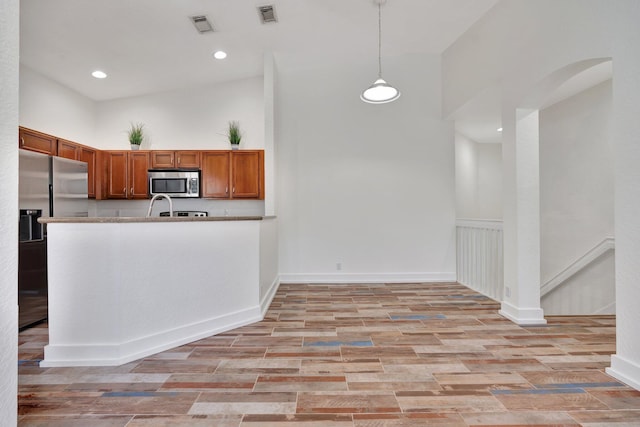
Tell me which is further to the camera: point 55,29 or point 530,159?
point 55,29

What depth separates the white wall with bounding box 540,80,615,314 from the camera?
15.4 feet

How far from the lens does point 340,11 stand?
4.10m

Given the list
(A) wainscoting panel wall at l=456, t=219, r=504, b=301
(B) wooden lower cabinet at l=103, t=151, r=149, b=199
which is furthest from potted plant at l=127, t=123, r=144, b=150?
(A) wainscoting panel wall at l=456, t=219, r=504, b=301

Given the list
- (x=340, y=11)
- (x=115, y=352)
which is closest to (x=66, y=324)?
(x=115, y=352)

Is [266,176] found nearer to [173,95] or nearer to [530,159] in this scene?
[173,95]

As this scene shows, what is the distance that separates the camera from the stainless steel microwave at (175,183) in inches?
212

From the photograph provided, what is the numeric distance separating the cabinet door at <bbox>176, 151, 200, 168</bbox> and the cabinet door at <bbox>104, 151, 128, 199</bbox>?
2.78 feet

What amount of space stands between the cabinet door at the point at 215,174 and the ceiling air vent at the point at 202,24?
177 cm

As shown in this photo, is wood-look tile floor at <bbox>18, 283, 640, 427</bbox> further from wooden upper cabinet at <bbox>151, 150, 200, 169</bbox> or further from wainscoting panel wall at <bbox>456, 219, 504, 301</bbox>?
wooden upper cabinet at <bbox>151, 150, 200, 169</bbox>

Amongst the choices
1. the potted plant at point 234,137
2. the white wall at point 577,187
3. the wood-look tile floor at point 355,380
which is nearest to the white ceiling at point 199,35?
the potted plant at point 234,137

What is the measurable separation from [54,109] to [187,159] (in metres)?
1.85

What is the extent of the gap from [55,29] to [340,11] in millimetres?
3152

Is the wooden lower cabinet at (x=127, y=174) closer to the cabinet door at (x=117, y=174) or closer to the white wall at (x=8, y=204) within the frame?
the cabinet door at (x=117, y=174)

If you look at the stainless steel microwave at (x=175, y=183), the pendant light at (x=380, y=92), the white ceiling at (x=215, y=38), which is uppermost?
the white ceiling at (x=215, y=38)
